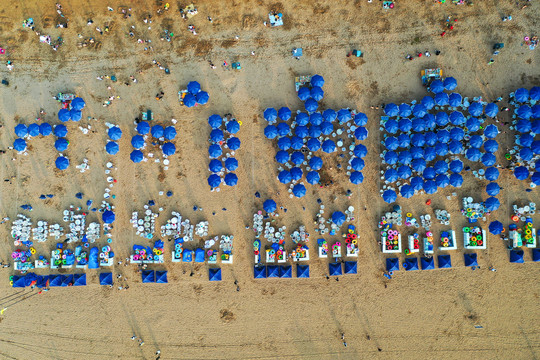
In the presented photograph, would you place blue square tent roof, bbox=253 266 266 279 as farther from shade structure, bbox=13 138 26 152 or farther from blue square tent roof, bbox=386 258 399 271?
shade structure, bbox=13 138 26 152

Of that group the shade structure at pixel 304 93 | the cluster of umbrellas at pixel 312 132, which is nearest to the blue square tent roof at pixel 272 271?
the cluster of umbrellas at pixel 312 132

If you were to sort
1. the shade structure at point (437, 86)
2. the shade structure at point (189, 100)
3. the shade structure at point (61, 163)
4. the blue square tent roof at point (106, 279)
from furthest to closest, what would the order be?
the blue square tent roof at point (106, 279) < the shade structure at point (61, 163) < the shade structure at point (189, 100) < the shade structure at point (437, 86)

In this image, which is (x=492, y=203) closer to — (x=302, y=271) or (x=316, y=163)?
(x=316, y=163)

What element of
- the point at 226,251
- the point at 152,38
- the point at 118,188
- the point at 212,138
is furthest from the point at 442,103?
the point at 118,188

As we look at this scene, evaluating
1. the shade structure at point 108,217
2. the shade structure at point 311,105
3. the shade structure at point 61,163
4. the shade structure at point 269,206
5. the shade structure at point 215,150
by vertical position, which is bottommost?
the shade structure at point 108,217

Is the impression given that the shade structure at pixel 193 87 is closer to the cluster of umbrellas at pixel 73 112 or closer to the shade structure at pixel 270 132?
the shade structure at pixel 270 132

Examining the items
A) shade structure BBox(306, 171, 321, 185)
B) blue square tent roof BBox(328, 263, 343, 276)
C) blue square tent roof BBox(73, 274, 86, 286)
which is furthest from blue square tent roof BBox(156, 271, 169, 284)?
shade structure BBox(306, 171, 321, 185)
